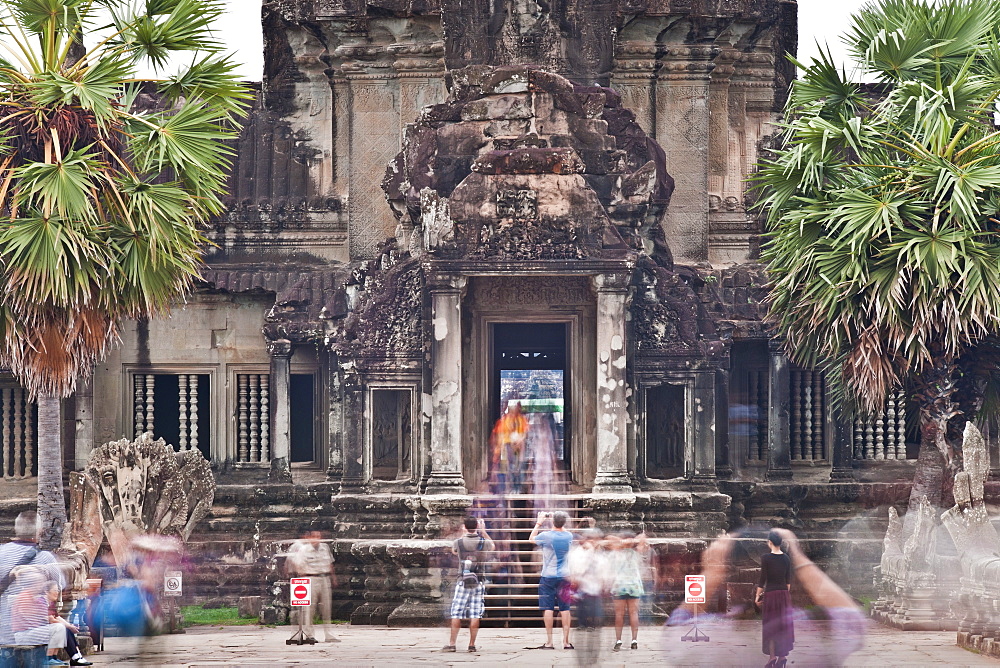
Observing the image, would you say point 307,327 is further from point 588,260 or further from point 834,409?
point 834,409

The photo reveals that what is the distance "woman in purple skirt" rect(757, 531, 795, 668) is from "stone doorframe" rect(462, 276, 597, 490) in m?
6.34

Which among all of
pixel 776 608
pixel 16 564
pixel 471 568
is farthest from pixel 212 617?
pixel 776 608

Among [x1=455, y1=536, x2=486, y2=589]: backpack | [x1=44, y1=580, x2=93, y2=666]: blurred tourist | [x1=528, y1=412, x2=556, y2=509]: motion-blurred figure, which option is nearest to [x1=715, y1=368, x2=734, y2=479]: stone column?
[x1=528, y1=412, x2=556, y2=509]: motion-blurred figure

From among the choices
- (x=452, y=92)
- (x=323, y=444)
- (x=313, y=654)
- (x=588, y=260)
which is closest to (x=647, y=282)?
(x=588, y=260)

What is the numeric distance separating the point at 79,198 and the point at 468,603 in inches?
209

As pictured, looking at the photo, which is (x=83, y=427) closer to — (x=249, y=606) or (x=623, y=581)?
(x=249, y=606)

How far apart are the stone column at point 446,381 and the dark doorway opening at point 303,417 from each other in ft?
11.2

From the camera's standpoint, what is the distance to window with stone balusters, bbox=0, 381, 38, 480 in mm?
21234

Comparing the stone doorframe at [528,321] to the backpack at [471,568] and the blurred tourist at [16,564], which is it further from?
the blurred tourist at [16,564]

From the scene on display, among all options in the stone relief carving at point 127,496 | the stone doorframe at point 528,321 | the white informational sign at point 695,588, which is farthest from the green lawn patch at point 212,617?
the white informational sign at point 695,588

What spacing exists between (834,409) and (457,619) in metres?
7.60

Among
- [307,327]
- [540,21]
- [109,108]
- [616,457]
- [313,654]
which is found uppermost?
[540,21]

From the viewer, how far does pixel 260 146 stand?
70.6ft

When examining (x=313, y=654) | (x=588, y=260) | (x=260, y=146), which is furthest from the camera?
(x=260, y=146)
